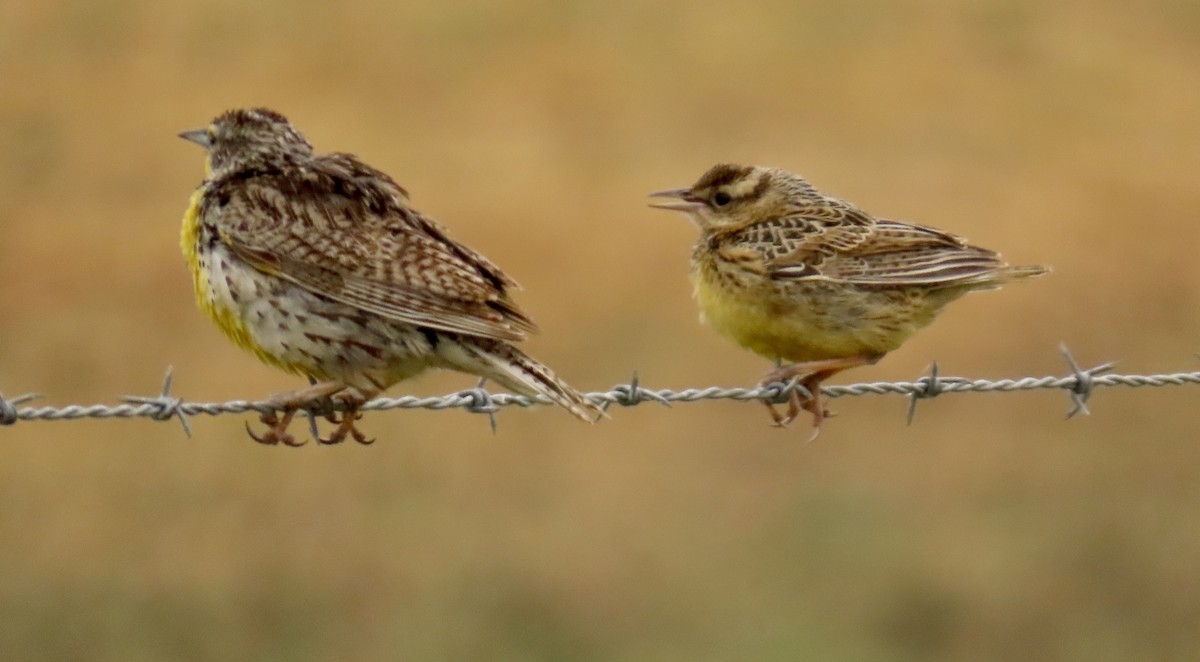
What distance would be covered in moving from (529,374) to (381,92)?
17274mm

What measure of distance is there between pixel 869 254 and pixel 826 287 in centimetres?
35

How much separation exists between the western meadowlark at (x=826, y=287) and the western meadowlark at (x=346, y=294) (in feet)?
4.18

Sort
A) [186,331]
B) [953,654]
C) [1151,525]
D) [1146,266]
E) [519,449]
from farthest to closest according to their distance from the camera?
[1146,266] < [186,331] < [519,449] < [1151,525] < [953,654]

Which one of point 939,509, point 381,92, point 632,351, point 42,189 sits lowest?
point 939,509

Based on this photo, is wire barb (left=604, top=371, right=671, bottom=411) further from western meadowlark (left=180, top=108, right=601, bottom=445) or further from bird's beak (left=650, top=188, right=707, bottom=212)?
bird's beak (left=650, top=188, right=707, bottom=212)

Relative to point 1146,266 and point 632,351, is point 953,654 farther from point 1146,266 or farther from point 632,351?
point 1146,266

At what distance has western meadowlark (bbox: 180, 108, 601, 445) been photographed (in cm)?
861

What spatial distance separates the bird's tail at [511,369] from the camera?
8.32 meters

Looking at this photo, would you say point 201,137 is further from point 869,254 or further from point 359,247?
point 869,254

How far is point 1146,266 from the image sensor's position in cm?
2198

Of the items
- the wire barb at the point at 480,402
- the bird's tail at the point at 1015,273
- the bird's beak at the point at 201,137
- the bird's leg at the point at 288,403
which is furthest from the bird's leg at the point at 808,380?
the bird's beak at the point at 201,137

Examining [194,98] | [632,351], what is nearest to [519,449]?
[632,351]

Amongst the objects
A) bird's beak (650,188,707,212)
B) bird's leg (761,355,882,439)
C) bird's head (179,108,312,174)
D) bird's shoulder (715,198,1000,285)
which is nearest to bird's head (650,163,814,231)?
bird's beak (650,188,707,212)

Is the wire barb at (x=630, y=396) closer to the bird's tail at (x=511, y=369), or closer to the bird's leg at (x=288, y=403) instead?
the bird's tail at (x=511, y=369)
